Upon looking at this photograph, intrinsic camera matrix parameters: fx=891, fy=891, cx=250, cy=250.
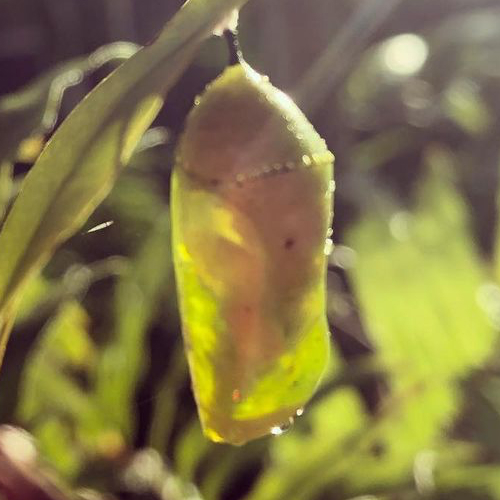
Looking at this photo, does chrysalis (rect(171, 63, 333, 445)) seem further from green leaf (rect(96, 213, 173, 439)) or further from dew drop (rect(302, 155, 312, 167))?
green leaf (rect(96, 213, 173, 439))

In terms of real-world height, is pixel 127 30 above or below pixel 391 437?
above

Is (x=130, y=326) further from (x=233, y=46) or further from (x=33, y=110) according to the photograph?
(x=233, y=46)

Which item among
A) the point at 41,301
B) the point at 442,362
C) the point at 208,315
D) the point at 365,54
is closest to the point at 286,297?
the point at 208,315

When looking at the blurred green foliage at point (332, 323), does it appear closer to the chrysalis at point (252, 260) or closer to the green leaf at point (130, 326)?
the green leaf at point (130, 326)

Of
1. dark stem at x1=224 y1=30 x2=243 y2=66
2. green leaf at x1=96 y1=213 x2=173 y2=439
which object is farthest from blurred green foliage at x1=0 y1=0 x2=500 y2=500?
dark stem at x1=224 y1=30 x2=243 y2=66

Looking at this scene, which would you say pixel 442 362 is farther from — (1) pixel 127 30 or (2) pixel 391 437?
(1) pixel 127 30

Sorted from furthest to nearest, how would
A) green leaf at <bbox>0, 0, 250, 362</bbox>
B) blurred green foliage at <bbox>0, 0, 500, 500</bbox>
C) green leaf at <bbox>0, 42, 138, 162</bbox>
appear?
blurred green foliage at <bbox>0, 0, 500, 500</bbox> → green leaf at <bbox>0, 42, 138, 162</bbox> → green leaf at <bbox>0, 0, 250, 362</bbox>

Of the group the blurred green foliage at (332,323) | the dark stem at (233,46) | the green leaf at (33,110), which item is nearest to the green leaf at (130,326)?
the blurred green foliage at (332,323)

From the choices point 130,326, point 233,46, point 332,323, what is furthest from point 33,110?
point 332,323
